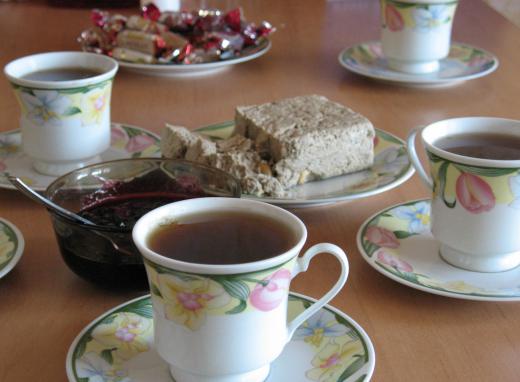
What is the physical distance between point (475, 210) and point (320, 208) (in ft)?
0.79

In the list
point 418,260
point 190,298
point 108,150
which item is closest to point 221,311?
point 190,298

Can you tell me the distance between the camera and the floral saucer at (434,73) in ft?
4.69

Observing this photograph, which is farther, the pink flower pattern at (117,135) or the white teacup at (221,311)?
the pink flower pattern at (117,135)

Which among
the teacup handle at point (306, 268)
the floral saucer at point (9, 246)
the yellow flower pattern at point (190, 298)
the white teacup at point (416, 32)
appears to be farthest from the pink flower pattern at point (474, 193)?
the white teacup at point (416, 32)

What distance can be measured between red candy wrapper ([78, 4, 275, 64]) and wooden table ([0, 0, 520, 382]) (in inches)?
1.8

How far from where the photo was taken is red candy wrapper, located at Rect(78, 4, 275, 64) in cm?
146

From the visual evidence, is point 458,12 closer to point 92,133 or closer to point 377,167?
point 377,167

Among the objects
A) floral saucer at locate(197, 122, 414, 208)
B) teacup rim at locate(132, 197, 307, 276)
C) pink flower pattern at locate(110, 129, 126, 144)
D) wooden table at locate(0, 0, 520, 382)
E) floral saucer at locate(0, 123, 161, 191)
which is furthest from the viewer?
pink flower pattern at locate(110, 129, 126, 144)

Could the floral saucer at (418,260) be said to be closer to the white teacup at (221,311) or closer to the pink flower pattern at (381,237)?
the pink flower pattern at (381,237)

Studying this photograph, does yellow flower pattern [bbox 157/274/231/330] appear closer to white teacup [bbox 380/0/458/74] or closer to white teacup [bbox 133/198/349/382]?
white teacup [bbox 133/198/349/382]

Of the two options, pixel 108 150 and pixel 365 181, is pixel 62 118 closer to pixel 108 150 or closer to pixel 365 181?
pixel 108 150

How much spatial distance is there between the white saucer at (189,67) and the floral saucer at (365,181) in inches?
12.6

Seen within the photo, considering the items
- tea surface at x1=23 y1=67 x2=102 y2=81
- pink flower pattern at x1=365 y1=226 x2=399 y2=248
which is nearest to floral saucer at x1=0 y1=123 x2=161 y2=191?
tea surface at x1=23 y1=67 x2=102 y2=81

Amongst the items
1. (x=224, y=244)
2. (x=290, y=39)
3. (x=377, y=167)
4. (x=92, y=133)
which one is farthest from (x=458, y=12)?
(x=224, y=244)
